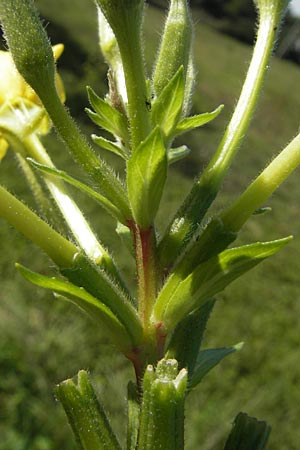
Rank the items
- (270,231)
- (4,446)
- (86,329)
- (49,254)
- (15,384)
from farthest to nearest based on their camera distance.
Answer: (270,231) < (86,329) < (15,384) < (4,446) < (49,254)

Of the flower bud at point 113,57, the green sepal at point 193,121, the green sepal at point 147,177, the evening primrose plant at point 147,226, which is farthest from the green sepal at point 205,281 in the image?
the flower bud at point 113,57

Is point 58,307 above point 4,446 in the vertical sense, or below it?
below

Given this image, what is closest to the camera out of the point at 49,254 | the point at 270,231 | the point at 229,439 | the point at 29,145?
the point at 49,254

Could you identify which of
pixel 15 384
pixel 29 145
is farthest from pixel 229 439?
pixel 15 384

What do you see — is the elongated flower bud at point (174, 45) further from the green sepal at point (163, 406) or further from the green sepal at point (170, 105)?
the green sepal at point (163, 406)

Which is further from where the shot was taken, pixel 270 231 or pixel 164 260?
pixel 270 231

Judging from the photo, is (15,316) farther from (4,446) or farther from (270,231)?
(270,231)

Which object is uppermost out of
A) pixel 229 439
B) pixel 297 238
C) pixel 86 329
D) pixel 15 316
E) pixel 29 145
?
pixel 29 145
